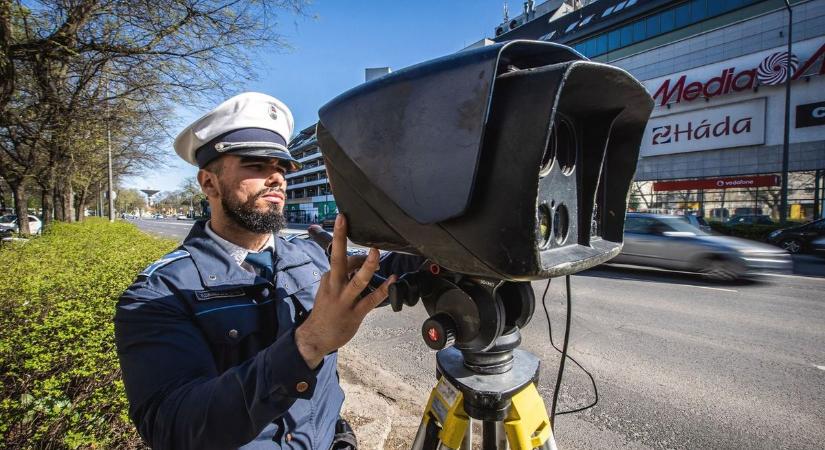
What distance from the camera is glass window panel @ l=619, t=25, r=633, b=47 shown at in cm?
2464

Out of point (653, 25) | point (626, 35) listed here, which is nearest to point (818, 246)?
point (653, 25)

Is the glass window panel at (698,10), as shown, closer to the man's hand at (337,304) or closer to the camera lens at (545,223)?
the camera lens at (545,223)

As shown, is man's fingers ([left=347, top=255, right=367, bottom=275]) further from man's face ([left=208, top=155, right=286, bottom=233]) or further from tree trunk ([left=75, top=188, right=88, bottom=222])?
tree trunk ([left=75, top=188, right=88, bottom=222])

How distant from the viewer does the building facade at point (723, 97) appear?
18625mm

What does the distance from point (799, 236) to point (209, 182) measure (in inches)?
650

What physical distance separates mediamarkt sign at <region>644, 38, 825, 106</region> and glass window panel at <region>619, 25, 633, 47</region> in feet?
10.2

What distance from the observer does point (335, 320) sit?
0.77 meters

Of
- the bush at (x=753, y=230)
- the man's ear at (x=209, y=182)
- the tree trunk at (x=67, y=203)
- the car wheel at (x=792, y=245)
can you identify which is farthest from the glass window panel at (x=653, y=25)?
the tree trunk at (x=67, y=203)

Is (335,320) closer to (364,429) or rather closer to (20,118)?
(364,429)

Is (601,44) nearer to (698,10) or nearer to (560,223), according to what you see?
(698,10)

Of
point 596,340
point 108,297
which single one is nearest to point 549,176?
point 108,297

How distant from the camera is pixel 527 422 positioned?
0.97 metres

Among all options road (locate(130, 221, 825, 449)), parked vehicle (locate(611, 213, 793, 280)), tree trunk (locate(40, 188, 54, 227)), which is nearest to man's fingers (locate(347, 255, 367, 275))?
road (locate(130, 221, 825, 449))

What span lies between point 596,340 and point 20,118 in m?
9.21
